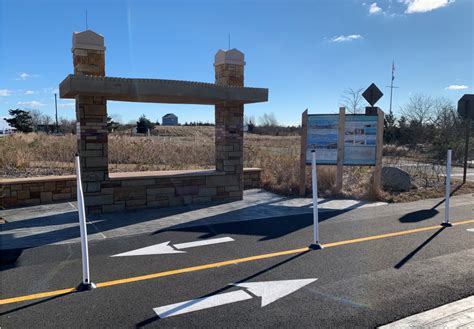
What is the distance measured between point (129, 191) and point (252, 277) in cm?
498

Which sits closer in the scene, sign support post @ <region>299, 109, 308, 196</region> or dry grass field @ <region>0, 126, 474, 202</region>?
sign support post @ <region>299, 109, 308, 196</region>

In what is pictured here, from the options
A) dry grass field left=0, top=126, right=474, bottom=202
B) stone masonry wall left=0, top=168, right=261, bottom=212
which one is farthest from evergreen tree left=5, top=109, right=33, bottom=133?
stone masonry wall left=0, top=168, right=261, bottom=212

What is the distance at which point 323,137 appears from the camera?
11.2 m

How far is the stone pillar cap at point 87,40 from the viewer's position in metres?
7.98

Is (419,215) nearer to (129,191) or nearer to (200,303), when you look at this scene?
(200,303)

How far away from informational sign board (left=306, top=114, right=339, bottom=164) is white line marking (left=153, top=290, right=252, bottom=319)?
742 centimetres

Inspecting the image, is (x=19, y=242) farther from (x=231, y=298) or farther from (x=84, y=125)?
(x=231, y=298)

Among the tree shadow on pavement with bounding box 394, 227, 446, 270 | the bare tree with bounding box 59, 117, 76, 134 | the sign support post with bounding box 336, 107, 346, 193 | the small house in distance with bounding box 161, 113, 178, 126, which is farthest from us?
the small house in distance with bounding box 161, 113, 178, 126

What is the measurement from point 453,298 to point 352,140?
24.0 ft

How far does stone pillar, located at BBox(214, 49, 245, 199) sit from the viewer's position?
10037 millimetres

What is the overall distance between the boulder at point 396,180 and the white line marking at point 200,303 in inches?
358

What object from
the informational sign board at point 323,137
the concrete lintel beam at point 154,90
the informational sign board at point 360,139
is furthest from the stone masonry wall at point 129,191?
the informational sign board at point 360,139

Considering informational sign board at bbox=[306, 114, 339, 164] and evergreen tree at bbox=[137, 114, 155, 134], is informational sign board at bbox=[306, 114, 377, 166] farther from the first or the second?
evergreen tree at bbox=[137, 114, 155, 134]

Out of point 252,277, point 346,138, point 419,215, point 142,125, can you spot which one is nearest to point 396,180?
point 346,138
